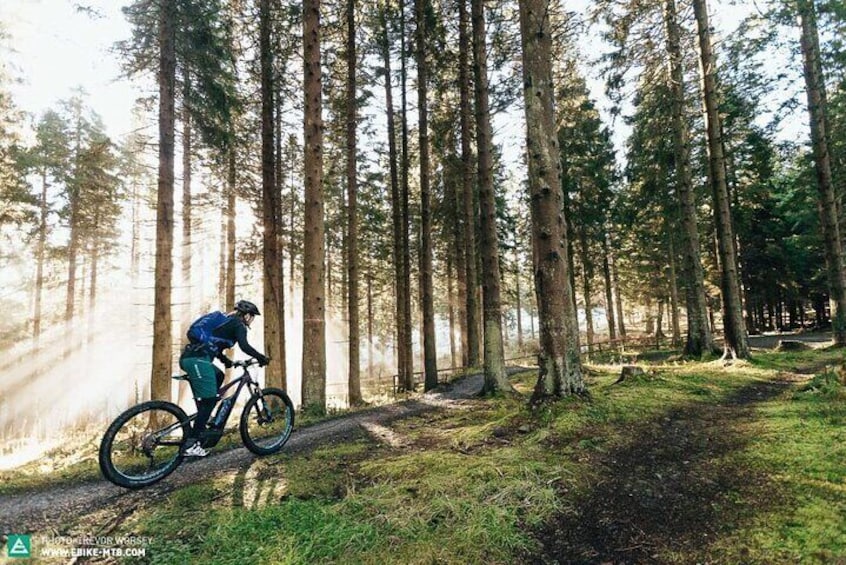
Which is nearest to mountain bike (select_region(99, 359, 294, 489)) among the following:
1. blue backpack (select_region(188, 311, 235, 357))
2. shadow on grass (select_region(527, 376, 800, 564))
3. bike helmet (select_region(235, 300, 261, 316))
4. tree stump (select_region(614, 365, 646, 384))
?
blue backpack (select_region(188, 311, 235, 357))

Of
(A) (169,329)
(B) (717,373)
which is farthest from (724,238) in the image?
(A) (169,329)

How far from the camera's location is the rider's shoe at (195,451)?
199 inches

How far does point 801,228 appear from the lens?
2612 centimetres

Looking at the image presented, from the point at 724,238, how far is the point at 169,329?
15.3 meters

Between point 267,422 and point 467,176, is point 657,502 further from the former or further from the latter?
point 467,176

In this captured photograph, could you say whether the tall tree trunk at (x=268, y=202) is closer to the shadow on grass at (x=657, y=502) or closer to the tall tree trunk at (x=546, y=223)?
the tall tree trunk at (x=546, y=223)

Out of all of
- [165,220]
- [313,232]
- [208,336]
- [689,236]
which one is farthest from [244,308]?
[689,236]

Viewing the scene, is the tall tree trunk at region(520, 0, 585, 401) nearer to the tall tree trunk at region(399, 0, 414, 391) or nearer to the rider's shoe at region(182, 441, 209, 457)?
the rider's shoe at region(182, 441, 209, 457)

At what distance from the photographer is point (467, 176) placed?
15875 millimetres

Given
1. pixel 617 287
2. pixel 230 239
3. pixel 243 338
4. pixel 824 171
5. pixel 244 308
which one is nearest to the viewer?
pixel 243 338

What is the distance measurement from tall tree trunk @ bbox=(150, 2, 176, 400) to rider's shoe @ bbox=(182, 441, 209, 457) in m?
5.01

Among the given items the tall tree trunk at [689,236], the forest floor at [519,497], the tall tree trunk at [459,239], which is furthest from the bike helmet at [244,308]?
the tall tree trunk at [459,239]

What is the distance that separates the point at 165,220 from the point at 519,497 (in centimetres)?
970

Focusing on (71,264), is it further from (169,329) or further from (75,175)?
(169,329)
